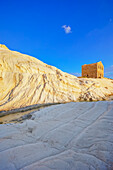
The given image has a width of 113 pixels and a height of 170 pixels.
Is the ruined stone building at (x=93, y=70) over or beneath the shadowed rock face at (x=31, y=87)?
over

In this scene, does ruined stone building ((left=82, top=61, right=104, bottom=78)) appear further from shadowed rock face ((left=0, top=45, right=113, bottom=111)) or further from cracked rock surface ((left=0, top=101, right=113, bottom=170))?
cracked rock surface ((left=0, top=101, right=113, bottom=170))

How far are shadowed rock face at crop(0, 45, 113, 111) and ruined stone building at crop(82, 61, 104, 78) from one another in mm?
15367

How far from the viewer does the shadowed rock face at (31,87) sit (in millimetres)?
7514

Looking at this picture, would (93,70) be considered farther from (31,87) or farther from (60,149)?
(60,149)

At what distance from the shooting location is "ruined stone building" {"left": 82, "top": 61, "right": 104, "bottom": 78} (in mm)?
24578

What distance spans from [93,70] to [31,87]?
21184mm

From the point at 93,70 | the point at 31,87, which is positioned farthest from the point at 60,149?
the point at 93,70

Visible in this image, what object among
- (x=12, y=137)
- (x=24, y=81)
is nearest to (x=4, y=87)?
(x=24, y=81)

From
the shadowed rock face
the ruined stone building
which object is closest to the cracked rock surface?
the shadowed rock face

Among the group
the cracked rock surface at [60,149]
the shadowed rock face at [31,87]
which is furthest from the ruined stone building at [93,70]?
the cracked rock surface at [60,149]

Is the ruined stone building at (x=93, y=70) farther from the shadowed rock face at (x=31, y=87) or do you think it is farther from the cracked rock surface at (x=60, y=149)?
the cracked rock surface at (x=60, y=149)

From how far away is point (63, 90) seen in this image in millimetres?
9703

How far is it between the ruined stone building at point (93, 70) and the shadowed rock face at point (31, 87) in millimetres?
15367

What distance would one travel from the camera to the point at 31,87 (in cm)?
848
